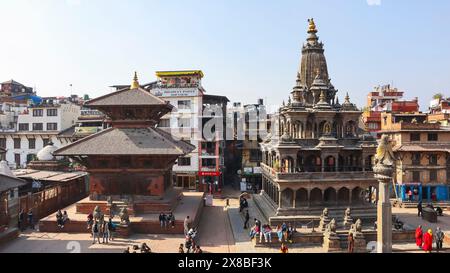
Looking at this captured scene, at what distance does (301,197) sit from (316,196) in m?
1.33

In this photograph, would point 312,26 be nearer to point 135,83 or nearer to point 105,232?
point 135,83

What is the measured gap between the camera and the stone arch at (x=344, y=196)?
29.9 metres

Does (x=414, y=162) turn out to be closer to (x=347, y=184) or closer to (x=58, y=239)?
(x=347, y=184)

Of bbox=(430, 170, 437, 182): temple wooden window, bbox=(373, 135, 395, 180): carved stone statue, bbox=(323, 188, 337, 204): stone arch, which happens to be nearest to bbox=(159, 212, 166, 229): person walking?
bbox=(323, 188, 337, 204): stone arch

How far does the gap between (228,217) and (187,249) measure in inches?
440

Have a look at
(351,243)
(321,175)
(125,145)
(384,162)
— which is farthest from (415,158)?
(125,145)

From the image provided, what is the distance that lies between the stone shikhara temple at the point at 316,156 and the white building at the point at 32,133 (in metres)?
36.0

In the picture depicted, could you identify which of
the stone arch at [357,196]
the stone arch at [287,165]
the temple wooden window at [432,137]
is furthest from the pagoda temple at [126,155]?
the temple wooden window at [432,137]

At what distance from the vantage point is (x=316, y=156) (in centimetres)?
3162

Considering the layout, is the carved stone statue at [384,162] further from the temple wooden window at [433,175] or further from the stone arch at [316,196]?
the temple wooden window at [433,175]

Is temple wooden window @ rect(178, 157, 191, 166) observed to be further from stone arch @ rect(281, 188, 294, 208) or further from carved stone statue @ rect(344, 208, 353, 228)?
carved stone statue @ rect(344, 208, 353, 228)

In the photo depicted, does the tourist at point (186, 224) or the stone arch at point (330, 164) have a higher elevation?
Result: the stone arch at point (330, 164)

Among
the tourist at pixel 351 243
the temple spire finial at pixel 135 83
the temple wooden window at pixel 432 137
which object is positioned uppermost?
the temple spire finial at pixel 135 83
